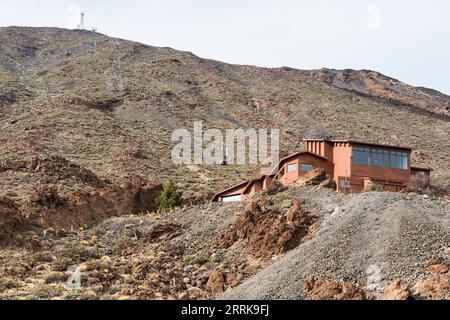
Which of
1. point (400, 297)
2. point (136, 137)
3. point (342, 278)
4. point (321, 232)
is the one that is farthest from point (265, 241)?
point (136, 137)

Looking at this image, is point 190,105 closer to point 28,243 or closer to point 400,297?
point 28,243

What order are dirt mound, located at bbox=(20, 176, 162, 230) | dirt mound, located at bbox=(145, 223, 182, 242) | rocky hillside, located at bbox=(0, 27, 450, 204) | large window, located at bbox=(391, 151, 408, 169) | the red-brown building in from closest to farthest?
dirt mound, located at bbox=(145, 223, 182, 242), the red-brown building, dirt mound, located at bbox=(20, 176, 162, 230), large window, located at bbox=(391, 151, 408, 169), rocky hillside, located at bbox=(0, 27, 450, 204)

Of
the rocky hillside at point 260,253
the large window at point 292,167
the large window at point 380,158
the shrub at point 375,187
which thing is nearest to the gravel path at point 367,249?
the rocky hillside at point 260,253

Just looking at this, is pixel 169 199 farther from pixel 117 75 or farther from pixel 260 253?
pixel 117 75

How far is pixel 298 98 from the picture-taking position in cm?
11062

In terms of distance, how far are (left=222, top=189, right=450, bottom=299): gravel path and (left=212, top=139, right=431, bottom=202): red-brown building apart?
11379 mm

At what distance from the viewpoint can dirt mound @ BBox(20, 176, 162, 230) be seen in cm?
4444

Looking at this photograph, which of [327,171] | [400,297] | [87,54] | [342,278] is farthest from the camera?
[87,54]

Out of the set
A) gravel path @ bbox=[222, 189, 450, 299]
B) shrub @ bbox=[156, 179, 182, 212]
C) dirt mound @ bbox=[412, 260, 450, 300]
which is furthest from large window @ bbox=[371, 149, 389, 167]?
dirt mound @ bbox=[412, 260, 450, 300]

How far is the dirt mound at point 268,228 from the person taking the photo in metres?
31.3

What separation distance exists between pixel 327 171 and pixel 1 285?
75.1 ft

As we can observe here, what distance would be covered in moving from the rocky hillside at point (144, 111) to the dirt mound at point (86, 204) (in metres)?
2.74

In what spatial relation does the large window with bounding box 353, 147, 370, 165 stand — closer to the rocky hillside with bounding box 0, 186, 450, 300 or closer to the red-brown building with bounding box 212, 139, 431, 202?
the red-brown building with bounding box 212, 139, 431, 202

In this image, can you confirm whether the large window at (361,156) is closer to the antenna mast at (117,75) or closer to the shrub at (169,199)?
the shrub at (169,199)
